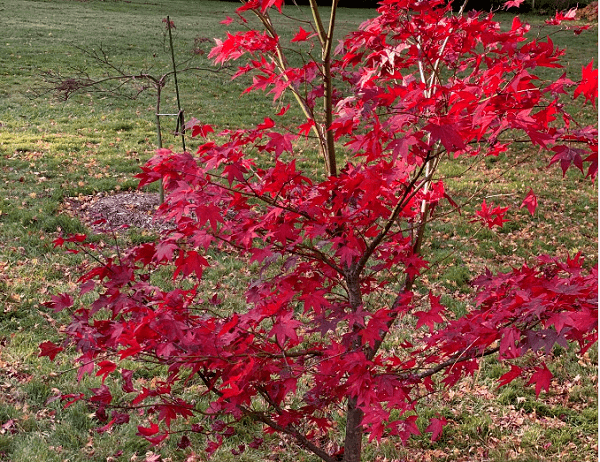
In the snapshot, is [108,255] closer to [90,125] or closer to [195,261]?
[195,261]

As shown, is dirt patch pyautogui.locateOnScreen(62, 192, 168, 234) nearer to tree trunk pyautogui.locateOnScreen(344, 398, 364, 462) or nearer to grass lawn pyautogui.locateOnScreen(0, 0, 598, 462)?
grass lawn pyautogui.locateOnScreen(0, 0, 598, 462)

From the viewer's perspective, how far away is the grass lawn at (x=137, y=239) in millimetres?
3244

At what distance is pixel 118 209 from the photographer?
6188 millimetres

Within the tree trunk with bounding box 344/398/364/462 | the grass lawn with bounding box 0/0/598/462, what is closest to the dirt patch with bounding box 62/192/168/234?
the grass lawn with bounding box 0/0/598/462

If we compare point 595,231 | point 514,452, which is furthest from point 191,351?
point 595,231

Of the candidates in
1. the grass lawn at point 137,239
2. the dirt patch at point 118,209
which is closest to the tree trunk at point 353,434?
the grass lawn at point 137,239

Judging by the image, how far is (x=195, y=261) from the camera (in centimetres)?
198

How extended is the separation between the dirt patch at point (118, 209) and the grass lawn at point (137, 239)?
144 mm

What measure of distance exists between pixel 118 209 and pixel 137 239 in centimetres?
79

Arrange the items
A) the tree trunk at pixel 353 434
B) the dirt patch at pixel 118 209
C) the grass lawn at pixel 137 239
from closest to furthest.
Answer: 1. the tree trunk at pixel 353 434
2. the grass lawn at pixel 137 239
3. the dirt patch at pixel 118 209

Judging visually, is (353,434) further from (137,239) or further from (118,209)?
(118,209)

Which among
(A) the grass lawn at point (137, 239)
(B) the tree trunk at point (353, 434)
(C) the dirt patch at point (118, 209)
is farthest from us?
(C) the dirt patch at point (118, 209)

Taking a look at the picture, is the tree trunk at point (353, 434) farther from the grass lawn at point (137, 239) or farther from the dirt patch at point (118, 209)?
the dirt patch at point (118, 209)

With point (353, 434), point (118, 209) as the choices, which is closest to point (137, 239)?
point (118, 209)
